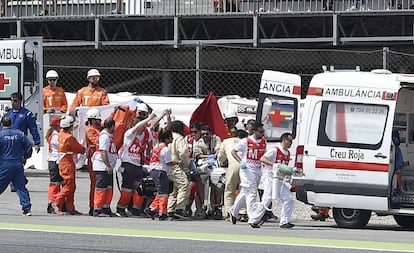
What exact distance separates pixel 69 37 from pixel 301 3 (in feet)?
21.7

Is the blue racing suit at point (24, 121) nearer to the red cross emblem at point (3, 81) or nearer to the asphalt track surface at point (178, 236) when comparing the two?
the asphalt track surface at point (178, 236)

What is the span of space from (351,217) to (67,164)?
4657 millimetres

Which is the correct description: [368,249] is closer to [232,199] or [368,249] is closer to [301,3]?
[232,199]

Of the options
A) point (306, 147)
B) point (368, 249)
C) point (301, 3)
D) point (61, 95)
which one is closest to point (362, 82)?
point (306, 147)

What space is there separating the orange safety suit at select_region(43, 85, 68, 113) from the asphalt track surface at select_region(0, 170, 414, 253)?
21.0 ft

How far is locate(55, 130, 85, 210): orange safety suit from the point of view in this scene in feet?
61.6

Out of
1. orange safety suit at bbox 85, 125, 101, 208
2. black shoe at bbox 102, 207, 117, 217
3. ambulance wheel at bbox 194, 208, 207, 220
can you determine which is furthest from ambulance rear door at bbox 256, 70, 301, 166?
black shoe at bbox 102, 207, 117, 217

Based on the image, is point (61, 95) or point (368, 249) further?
point (61, 95)

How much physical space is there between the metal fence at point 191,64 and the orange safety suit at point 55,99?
11.5ft

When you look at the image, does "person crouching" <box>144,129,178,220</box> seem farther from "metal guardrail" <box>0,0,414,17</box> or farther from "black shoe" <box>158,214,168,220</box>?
"metal guardrail" <box>0,0,414,17</box>

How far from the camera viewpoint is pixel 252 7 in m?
29.8

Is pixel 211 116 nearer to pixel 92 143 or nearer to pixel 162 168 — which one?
pixel 92 143

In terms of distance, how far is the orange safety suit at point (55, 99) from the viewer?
2562 centimetres

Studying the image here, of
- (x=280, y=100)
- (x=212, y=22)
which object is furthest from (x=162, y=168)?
(x=212, y=22)
